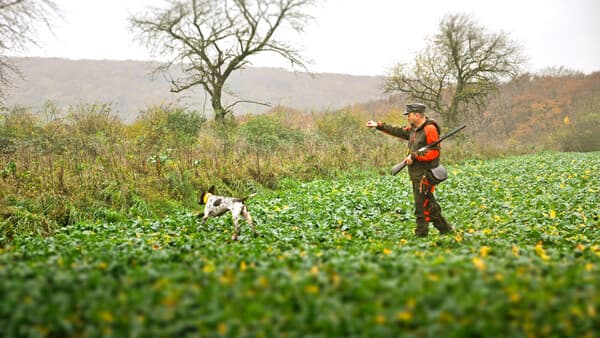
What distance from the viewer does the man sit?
709 cm

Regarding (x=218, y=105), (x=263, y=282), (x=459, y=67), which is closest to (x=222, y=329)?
(x=263, y=282)

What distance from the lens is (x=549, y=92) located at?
181 ft

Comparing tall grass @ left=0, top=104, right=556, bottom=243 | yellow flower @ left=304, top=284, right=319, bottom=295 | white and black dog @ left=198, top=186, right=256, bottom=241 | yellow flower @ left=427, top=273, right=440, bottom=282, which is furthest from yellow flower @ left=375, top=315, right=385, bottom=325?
tall grass @ left=0, top=104, right=556, bottom=243

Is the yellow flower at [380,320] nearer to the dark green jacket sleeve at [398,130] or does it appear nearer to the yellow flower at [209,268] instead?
the yellow flower at [209,268]

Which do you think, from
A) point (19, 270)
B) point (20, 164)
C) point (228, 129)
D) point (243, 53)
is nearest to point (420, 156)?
point (19, 270)

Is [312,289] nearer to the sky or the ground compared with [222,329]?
nearer to the sky

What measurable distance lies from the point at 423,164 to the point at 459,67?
29224 mm

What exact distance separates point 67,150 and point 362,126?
19346mm

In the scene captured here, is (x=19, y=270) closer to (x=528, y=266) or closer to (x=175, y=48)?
(x=528, y=266)

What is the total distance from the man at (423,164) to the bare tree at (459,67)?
27.5 m

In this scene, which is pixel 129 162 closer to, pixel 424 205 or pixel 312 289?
pixel 424 205

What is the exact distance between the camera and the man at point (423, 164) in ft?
23.2

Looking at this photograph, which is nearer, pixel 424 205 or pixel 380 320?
pixel 380 320

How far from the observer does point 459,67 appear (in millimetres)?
33156
